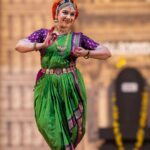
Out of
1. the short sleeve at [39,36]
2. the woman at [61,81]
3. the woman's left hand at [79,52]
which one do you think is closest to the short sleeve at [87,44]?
the woman at [61,81]

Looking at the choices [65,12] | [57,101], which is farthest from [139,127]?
[65,12]

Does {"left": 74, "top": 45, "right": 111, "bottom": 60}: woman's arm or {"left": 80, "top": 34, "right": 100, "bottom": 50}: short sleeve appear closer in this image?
{"left": 74, "top": 45, "right": 111, "bottom": 60}: woman's arm

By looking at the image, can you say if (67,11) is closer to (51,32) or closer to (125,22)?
(51,32)

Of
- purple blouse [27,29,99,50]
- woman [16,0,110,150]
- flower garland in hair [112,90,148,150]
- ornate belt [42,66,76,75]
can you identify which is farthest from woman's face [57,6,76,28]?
flower garland in hair [112,90,148,150]

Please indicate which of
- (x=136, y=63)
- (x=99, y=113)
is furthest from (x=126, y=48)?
(x=99, y=113)

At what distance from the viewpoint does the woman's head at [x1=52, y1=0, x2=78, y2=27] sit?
15.0ft

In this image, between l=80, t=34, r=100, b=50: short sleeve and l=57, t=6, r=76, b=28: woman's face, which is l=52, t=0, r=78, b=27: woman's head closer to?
l=57, t=6, r=76, b=28: woman's face

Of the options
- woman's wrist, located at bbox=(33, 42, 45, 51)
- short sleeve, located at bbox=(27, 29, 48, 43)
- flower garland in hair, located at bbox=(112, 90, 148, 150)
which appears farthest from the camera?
flower garland in hair, located at bbox=(112, 90, 148, 150)

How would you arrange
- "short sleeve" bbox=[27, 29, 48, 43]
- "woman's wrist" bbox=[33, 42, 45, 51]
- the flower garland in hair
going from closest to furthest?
"woman's wrist" bbox=[33, 42, 45, 51], "short sleeve" bbox=[27, 29, 48, 43], the flower garland in hair

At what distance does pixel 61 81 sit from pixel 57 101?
120 millimetres

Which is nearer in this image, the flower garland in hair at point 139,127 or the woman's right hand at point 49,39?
the woman's right hand at point 49,39

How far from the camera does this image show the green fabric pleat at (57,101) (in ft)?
15.1

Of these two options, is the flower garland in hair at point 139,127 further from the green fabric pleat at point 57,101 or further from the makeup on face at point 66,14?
the makeup on face at point 66,14

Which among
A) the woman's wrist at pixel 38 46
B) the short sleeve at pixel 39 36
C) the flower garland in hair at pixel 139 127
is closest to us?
the woman's wrist at pixel 38 46
